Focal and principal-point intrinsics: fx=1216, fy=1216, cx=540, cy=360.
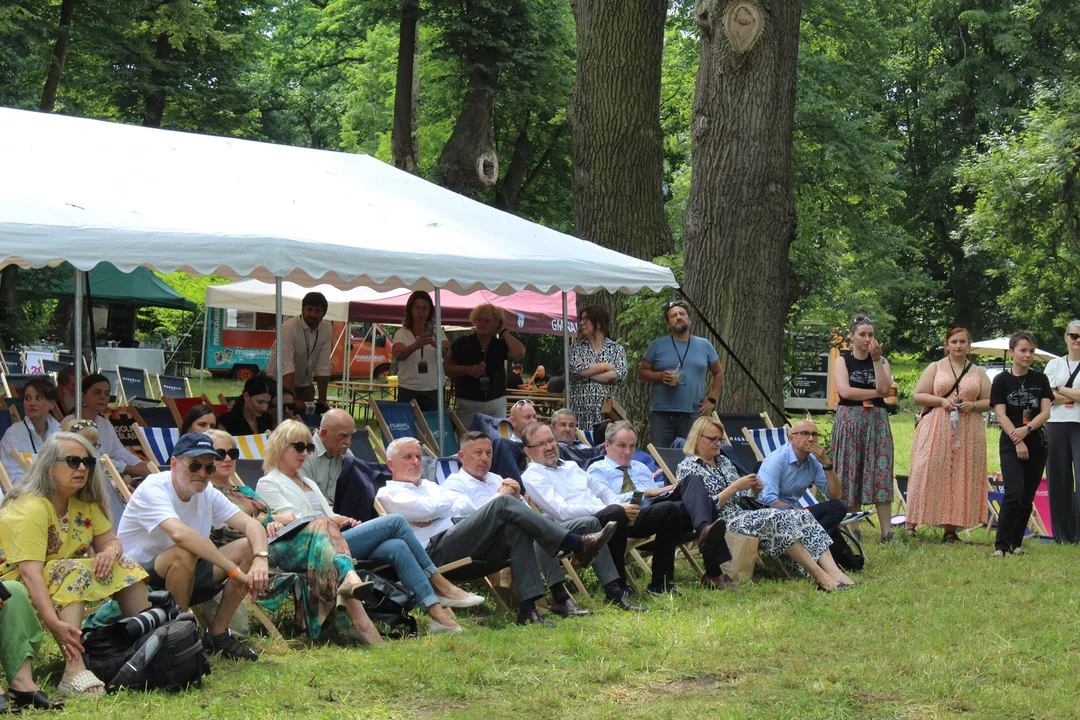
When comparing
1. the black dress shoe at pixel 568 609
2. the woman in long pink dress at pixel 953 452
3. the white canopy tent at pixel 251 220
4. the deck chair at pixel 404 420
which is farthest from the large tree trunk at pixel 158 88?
the black dress shoe at pixel 568 609

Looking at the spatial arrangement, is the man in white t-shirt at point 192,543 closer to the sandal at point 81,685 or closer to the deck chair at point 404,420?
the sandal at point 81,685

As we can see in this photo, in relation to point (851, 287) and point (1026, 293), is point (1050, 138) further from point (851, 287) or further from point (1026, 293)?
point (1026, 293)

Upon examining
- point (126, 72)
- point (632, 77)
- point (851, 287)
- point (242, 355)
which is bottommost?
point (242, 355)

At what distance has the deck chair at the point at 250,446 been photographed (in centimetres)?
742

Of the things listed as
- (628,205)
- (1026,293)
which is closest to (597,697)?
(628,205)

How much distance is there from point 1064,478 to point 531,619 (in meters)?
4.66

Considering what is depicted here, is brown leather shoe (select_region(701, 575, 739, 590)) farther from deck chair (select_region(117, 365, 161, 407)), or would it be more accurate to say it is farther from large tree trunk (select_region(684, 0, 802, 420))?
deck chair (select_region(117, 365, 161, 407))

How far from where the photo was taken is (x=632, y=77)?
480 inches

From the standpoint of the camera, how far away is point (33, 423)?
6859 mm

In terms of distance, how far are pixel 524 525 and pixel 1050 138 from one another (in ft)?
56.0

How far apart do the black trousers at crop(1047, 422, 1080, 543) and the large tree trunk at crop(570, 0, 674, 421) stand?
4521 mm

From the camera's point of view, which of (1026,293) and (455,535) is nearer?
(455,535)

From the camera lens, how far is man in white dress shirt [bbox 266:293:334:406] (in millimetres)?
9289

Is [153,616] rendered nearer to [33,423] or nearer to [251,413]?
[33,423]
